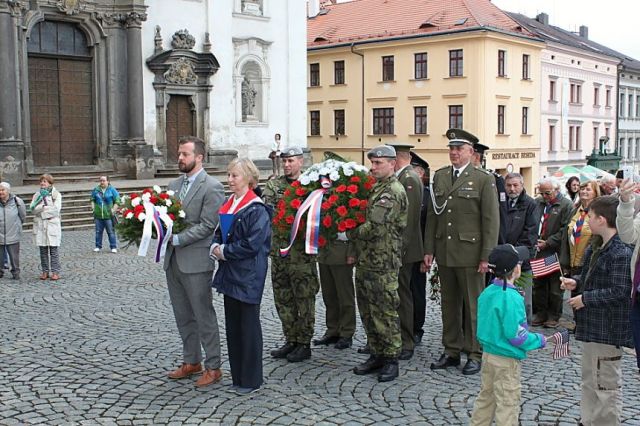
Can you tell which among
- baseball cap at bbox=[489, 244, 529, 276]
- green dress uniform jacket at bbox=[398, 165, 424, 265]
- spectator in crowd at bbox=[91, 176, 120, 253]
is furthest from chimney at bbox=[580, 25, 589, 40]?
baseball cap at bbox=[489, 244, 529, 276]

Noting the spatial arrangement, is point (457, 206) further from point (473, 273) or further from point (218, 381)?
point (218, 381)

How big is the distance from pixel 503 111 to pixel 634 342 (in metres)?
37.8

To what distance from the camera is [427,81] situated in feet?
134

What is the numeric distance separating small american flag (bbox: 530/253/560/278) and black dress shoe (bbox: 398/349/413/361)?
2369 millimetres

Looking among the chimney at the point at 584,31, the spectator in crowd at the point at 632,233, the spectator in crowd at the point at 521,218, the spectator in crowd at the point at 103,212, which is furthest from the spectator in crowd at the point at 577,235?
the chimney at the point at 584,31

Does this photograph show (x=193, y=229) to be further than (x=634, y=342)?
Yes

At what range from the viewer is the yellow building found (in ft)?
130

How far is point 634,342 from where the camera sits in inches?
201

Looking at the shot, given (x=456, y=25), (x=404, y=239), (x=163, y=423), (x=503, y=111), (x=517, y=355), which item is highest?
(x=456, y=25)

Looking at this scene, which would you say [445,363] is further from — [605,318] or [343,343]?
[605,318]

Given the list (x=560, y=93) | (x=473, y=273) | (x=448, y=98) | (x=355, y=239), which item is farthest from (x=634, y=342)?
(x=560, y=93)

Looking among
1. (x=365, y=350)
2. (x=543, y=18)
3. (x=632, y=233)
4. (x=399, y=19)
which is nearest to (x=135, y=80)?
(x=365, y=350)

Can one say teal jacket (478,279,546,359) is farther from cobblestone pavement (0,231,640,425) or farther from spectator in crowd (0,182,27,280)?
spectator in crowd (0,182,27,280)

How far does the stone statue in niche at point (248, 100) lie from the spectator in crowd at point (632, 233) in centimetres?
2570
